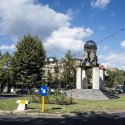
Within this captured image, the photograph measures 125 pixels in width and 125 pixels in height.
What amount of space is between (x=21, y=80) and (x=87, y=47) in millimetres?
25182

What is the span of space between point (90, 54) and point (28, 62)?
2431cm

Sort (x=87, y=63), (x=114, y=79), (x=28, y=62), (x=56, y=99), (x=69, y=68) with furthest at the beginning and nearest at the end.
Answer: (x=114, y=79) → (x=69, y=68) → (x=28, y=62) → (x=87, y=63) → (x=56, y=99)

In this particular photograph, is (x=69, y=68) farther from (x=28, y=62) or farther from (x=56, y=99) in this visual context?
(x=56, y=99)

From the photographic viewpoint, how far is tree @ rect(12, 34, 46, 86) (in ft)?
223

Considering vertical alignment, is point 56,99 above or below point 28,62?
below

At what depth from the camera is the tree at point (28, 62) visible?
6806 cm

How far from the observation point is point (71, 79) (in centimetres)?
8275

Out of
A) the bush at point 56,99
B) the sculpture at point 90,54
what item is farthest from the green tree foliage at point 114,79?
the bush at point 56,99

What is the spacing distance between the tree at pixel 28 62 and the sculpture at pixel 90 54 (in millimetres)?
22621

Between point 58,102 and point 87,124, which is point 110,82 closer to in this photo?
point 58,102

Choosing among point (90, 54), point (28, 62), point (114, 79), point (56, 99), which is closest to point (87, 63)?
point (90, 54)

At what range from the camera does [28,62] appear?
224 feet

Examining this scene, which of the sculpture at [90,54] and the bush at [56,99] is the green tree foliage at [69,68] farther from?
the bush at [56,99]

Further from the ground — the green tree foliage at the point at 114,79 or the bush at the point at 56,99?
the green tree foliage at the point at 114,79
